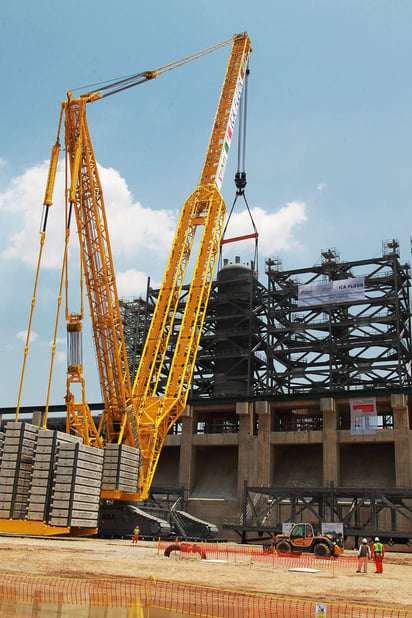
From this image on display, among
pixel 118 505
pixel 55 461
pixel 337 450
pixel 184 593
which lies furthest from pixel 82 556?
pixel 337 450

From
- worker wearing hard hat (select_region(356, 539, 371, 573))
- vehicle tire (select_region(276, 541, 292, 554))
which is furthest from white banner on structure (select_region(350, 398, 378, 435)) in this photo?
worker wearing hard hat (select_region(356, 539, 371, 573))

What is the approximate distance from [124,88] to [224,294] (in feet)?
130

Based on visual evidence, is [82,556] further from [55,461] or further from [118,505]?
[118,505]

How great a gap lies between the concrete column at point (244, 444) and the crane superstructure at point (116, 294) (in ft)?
38.9

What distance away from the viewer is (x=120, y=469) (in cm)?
4194

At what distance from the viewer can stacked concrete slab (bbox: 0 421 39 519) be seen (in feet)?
103

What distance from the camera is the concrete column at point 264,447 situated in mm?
58531

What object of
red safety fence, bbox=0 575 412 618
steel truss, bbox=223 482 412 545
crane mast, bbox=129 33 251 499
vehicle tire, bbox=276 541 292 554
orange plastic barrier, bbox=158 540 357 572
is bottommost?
orange plastic barrier, bbox=158 540 357 572

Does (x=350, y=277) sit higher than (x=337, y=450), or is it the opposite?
(x=350, y=277)

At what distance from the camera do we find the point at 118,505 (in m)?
44.0

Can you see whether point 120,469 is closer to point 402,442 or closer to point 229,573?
point 229,573

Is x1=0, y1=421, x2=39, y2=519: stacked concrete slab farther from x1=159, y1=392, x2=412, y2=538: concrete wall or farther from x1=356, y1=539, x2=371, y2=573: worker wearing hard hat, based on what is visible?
x1=159, y1=392, x2=412, y2=538: concrete wall

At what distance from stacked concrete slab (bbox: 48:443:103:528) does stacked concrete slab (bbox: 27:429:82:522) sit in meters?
0.40

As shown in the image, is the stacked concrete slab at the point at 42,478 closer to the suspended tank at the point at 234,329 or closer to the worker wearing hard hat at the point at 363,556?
the worker wearing hard hat at the point at 363,556
